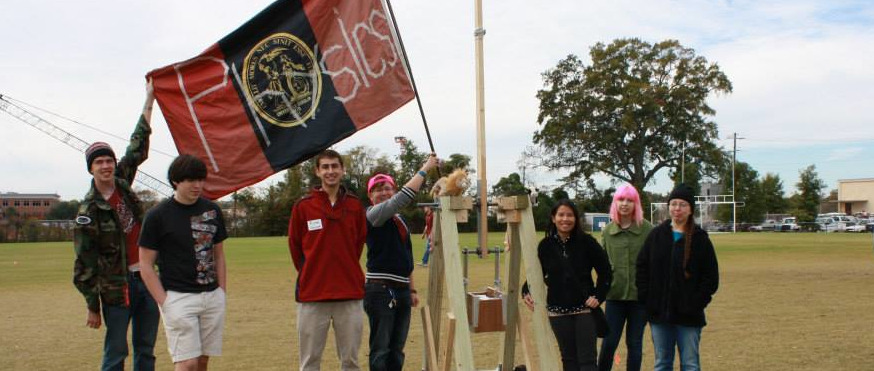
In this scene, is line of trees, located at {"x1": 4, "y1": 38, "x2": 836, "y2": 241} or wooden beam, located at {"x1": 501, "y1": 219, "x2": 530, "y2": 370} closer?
wooden beam, located at {"x1": 501, "y1": 219, "x2": 530, "y2": 370}

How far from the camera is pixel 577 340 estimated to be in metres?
5.70

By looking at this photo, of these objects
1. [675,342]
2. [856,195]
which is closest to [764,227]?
[856,195]

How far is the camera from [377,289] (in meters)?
6.11

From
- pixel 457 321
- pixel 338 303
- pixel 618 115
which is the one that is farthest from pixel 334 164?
pixel 618 115

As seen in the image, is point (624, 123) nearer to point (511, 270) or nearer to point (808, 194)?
point (808, 194)

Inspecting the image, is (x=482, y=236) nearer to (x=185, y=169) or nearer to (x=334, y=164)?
(x=334, y=164)

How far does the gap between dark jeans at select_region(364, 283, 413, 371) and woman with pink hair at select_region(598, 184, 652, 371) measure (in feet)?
5.59

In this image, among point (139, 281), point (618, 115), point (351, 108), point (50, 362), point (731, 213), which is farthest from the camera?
point (731, 213)

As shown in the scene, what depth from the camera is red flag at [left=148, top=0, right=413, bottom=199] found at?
6332 millimetres

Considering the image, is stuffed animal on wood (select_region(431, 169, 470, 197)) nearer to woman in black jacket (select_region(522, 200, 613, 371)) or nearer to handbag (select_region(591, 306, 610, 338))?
woman in black jacket (select_region(522, 200, 613, 371))

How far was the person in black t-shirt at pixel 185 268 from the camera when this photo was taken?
15.2ft

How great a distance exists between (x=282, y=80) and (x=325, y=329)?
91.0 inches

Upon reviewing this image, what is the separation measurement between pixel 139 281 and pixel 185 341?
0.99 m

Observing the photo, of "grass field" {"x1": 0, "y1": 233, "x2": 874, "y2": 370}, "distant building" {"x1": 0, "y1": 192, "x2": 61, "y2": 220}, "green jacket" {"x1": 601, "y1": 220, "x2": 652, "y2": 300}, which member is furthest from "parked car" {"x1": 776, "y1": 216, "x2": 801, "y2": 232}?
"distant building" {"x1": 0, "y1": 192, "x2": 61, "y2": 220}
